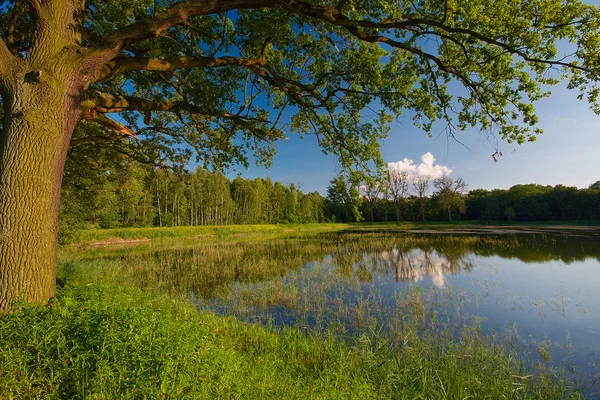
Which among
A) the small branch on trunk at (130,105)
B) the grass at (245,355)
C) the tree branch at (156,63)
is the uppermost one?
the tree branch at (156,63)

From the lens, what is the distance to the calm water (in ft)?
23.0

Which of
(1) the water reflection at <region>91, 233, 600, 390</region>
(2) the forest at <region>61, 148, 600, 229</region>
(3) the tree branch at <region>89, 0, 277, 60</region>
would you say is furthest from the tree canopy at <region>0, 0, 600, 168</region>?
(2) the forest at <region>61, 148, 600, 229</region>

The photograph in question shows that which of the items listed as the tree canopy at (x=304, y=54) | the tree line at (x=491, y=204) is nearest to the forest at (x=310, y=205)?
the tree line at (x=491, y=204)

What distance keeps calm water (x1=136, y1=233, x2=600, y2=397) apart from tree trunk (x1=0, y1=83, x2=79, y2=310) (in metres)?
5.50

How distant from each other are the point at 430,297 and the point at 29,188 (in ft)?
36.8

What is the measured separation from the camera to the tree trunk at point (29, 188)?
12.1 ft

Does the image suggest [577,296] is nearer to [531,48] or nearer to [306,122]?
[531,48]

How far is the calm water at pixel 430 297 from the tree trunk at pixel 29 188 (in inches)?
216

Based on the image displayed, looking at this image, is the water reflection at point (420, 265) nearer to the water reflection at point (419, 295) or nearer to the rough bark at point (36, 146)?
the water reflection at point (419, 295)

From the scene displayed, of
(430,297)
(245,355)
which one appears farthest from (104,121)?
(430,297)

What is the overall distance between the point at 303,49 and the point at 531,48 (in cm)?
Answer: 567

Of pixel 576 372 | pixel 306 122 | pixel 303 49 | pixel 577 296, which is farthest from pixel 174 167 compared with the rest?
pixel 577 296

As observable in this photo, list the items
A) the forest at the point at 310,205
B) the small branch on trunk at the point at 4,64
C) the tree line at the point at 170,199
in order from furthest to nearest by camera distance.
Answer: the forest at the point at 310,205, the tree line at the point at 170,199, the small branch on trunk at the point at 4,64

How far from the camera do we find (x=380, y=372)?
15.6ft
